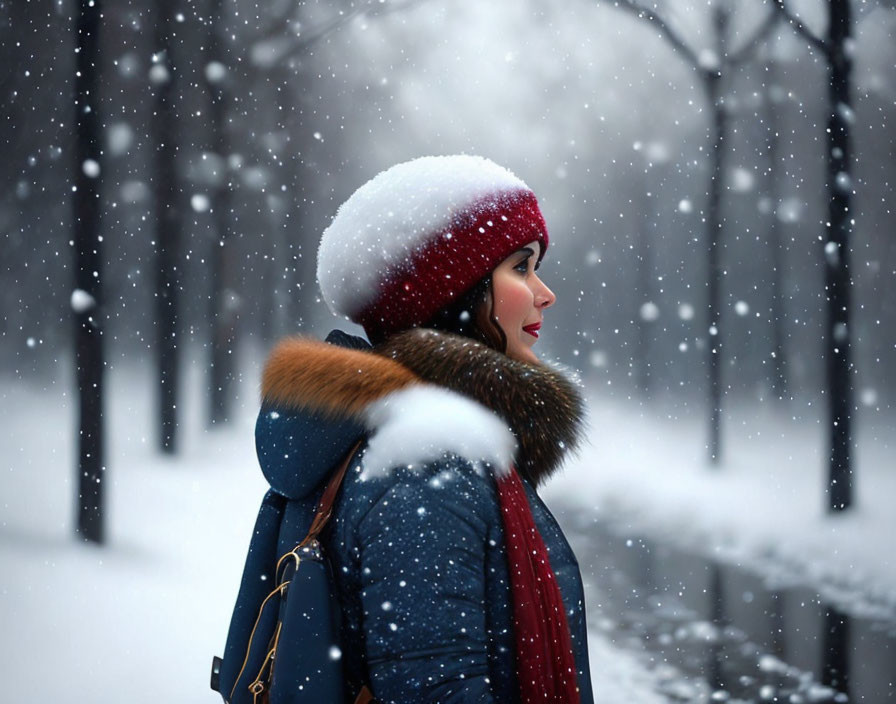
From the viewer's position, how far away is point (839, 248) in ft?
13.8

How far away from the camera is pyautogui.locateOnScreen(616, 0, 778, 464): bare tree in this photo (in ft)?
14.5

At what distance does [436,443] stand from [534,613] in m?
0.26

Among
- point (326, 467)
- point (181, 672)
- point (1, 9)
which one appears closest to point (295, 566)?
point (326, 467)

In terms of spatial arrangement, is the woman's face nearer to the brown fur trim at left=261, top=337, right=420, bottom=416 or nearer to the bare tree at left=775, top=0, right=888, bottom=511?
the brown fur trim at left=261, top=337, right=420, bottom=416

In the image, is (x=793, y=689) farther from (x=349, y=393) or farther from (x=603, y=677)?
(x=349, y=393)

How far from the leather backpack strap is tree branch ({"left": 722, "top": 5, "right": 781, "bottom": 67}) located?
4227 millimetres

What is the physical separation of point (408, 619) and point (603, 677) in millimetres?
3028

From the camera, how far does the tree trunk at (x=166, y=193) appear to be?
392 cm

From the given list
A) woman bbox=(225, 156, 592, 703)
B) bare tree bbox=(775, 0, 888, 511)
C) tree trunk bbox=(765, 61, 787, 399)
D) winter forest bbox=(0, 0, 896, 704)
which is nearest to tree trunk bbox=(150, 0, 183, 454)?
winter forest bbox=(0, 0, 896, 704)

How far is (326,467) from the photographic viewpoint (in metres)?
1.05

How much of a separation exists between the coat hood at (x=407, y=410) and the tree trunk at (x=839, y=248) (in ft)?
11.8

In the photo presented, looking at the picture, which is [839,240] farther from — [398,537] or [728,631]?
[398,537]

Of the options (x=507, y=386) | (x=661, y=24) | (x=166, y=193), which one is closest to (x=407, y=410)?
(x=507, y=386)

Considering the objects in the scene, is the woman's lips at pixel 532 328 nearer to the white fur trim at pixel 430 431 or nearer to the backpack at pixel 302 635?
the white fur trim at pixel 430 431
